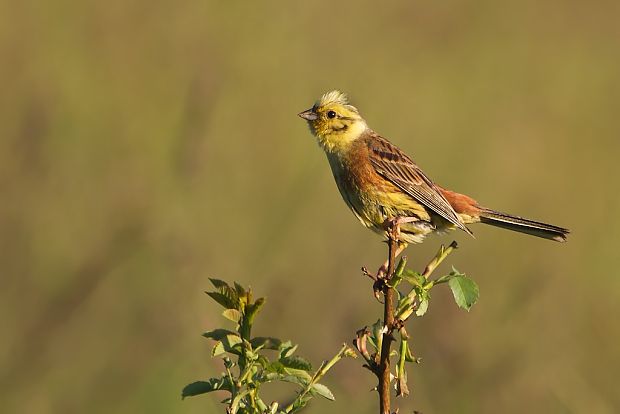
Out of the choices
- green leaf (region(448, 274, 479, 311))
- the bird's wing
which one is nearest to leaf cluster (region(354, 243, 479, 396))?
green leaf (region(448, 274, 479, 311))

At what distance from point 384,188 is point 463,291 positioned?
2.33 metres

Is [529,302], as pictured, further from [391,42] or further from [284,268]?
[391,42]

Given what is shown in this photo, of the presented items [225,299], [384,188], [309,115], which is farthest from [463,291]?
[309,115]

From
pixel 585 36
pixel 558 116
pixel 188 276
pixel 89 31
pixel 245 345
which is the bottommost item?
pixel 245 345

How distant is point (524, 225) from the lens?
4484 millimetres

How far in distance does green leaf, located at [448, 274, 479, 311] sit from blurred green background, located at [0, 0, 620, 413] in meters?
1.58

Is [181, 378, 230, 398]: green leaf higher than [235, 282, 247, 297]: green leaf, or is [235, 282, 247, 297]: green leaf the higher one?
[235, 282, 247, 297]: green leaf

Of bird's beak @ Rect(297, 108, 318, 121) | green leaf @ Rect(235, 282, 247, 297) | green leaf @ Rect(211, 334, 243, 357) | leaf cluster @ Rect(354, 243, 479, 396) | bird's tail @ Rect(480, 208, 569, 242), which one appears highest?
bird's beak @ Rect(297, 108, 318, 121)

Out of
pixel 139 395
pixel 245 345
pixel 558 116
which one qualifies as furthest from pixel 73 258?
pixel 558 116

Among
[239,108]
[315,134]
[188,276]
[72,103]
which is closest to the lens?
[188,276]

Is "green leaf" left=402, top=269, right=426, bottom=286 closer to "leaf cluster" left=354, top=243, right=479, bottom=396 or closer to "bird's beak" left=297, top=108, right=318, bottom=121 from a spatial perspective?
"leaf cluster" left=354, top=243, right=479, bottom=396

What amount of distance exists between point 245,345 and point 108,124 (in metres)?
3.76

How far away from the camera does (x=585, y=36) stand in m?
7.32

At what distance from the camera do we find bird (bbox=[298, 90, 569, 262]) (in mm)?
4344
